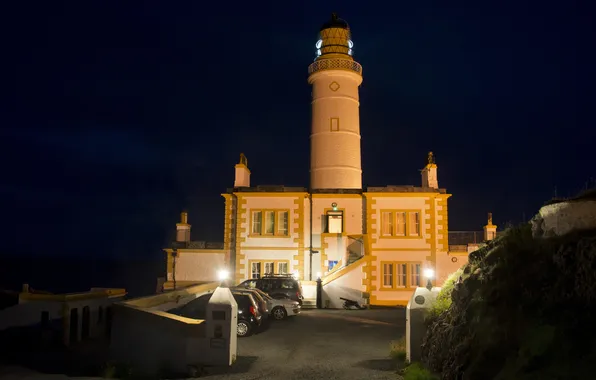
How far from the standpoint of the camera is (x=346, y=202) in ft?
105

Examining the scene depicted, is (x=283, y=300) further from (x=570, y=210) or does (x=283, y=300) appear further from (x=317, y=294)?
(x=570, y=210)

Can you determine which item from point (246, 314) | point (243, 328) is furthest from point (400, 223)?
point (243, 328)

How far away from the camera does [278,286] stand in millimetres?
24844

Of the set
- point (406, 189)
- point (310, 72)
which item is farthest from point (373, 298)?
point (310, 72)

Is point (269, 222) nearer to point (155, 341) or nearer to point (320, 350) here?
point (320, 350)

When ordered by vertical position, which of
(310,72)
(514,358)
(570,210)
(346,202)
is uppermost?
(310,72)

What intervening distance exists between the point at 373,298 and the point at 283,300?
9.49 metres

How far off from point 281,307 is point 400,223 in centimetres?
1199

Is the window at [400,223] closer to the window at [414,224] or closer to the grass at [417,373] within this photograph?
the window at [414,224]

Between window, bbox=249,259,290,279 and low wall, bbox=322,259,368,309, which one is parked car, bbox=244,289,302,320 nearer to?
low wall, bbox=322,259,368,309

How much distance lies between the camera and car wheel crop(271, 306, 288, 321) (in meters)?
21.9

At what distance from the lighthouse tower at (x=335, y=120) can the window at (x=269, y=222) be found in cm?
486

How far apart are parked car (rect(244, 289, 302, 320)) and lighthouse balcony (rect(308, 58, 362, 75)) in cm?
1958

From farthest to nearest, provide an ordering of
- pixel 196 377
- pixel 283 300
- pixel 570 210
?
1. pixel 283 300
2. pixel 196 377
3. pixel 570 210
